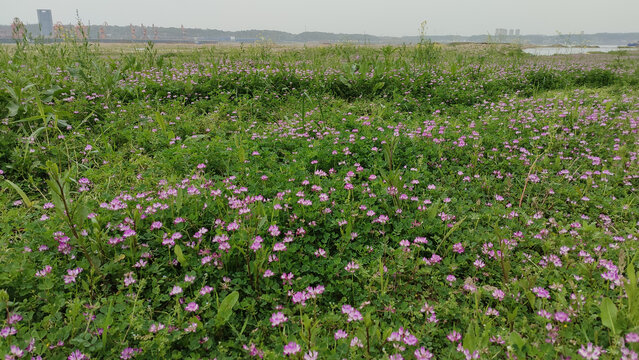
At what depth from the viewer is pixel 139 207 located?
9.31 feet

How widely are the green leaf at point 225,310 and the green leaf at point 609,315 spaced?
7.05 ft

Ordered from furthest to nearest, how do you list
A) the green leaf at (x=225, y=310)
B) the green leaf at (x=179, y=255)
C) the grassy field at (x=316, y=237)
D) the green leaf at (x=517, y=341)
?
the green leaf at (x=179, y=255), the green leaf at (x=225, y=310), the grassy field at (x=316, y=237), the green leaf at (x=517, y=341)

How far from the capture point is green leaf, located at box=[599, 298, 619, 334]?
188 centimetres

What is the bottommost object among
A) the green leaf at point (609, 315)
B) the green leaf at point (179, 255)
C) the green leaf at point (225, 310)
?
the green leaf at point (225, 310)

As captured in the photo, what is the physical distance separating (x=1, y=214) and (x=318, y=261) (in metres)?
2.96

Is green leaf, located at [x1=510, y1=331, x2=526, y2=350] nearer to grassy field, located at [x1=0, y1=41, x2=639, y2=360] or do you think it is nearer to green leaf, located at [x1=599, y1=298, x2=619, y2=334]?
grassy field, located at [x1=0, y1=41, x2=639, y2=360]

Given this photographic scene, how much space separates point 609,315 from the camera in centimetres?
190

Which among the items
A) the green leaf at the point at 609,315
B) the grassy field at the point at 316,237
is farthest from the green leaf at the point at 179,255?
the green leaf at the point at 609,315

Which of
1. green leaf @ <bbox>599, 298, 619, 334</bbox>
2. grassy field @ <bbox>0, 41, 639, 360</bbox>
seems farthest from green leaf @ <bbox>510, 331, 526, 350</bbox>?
green leaf @ <bbox>599, 298, 619, 334</bbox>

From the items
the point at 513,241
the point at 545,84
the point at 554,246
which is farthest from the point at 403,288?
the point at 545,84

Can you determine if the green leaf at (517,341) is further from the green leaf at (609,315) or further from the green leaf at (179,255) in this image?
the green leaf at (179,255)

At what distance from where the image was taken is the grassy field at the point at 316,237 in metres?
2.00

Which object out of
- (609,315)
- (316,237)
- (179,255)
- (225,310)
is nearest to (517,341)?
(609,315)

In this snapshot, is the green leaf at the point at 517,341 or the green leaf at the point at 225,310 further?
the green leaf at the point at 225,310
